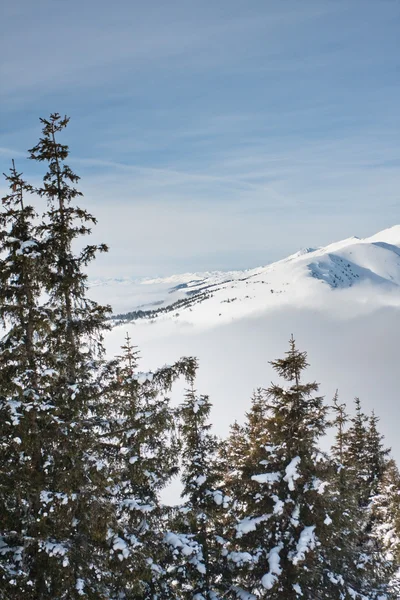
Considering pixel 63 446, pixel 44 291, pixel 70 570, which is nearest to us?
pixel 70 570

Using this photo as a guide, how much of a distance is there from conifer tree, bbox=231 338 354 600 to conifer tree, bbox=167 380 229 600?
33.9 inches

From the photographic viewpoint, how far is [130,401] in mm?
11453

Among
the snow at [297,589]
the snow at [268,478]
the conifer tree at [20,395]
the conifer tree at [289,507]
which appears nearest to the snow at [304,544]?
the conifer tree at [289,507]

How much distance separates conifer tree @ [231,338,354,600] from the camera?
1242 cm

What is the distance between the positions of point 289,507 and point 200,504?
287 cm

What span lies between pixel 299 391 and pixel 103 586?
7.33 metres

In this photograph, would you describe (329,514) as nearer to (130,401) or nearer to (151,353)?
(130,401)

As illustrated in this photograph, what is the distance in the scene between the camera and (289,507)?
1288 centimetres

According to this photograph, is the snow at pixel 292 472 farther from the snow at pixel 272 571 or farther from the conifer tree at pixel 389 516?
the conifer tree at pixel 389 516

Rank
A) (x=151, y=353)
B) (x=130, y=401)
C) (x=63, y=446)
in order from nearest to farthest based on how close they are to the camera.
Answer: (x=63, y=446) < (x=130, y=401) < (x=151, y=353)

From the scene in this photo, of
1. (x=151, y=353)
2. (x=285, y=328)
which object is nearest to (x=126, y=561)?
(x=151, y=353)

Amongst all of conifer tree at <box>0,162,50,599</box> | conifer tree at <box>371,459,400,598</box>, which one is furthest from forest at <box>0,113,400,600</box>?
conifer tree at <box>371,459,400,598</box>

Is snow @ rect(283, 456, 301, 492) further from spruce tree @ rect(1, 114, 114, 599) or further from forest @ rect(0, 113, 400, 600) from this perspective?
spruce tree @ rect(1, 114, 114, 599)

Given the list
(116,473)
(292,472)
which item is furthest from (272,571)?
(116,473)
